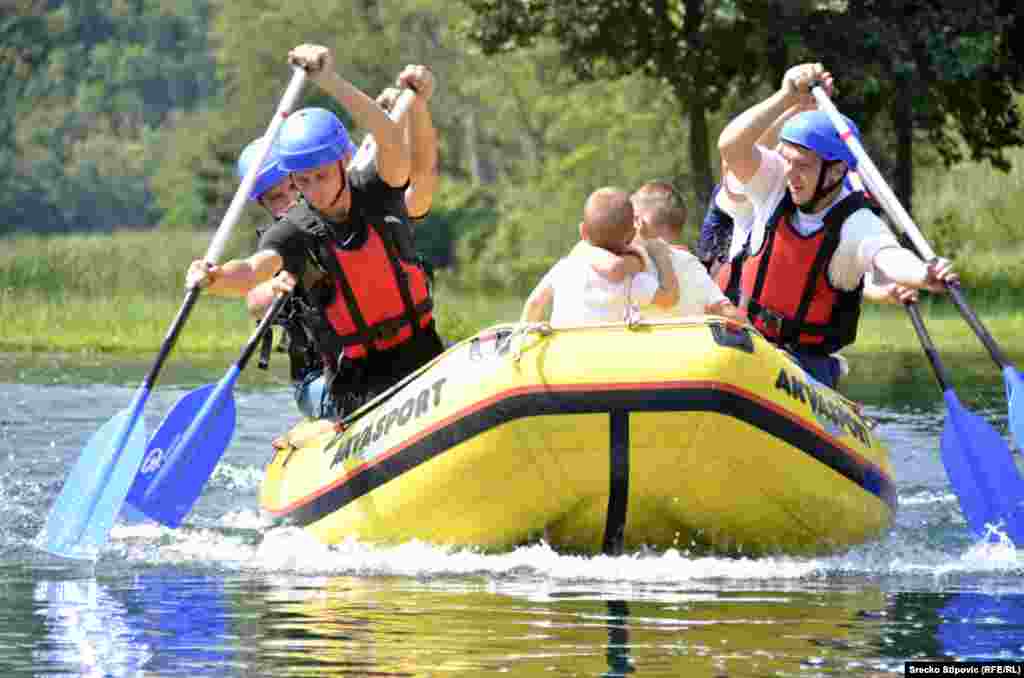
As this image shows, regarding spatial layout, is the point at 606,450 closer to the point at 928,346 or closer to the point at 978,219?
the point at 928,346

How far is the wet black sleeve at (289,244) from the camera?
8891mm

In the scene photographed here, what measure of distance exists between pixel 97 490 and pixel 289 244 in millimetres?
1105

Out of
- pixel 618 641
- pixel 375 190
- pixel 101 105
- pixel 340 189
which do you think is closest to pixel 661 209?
pixel 375 190

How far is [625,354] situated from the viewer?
812cm

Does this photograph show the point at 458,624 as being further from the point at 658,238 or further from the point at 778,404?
the point at 658,238

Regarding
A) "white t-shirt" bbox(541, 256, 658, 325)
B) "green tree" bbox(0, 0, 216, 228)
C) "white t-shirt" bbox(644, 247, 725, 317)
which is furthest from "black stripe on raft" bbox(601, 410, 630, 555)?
"green tree" bbox(0, 0, 216, 228)

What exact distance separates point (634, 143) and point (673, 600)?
38.4m

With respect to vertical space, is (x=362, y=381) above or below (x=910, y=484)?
above

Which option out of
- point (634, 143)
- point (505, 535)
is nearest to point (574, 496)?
point (505, 535)

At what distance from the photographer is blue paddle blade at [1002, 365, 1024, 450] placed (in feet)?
29.5

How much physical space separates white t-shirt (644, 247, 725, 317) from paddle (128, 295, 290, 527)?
4.69ft

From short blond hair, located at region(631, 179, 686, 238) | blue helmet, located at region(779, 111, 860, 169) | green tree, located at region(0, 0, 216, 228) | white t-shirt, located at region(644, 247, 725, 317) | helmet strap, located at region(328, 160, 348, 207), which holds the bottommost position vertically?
green tree, located at region(0, 0, 216, 228)

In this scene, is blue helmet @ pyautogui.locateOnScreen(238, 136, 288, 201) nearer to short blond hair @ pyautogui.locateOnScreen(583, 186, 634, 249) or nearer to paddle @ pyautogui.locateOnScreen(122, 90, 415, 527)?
paddle @ pyautogui.locateOnScreen(122, 90, 415, 527)

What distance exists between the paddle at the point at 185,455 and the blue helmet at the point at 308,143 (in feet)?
1.64
